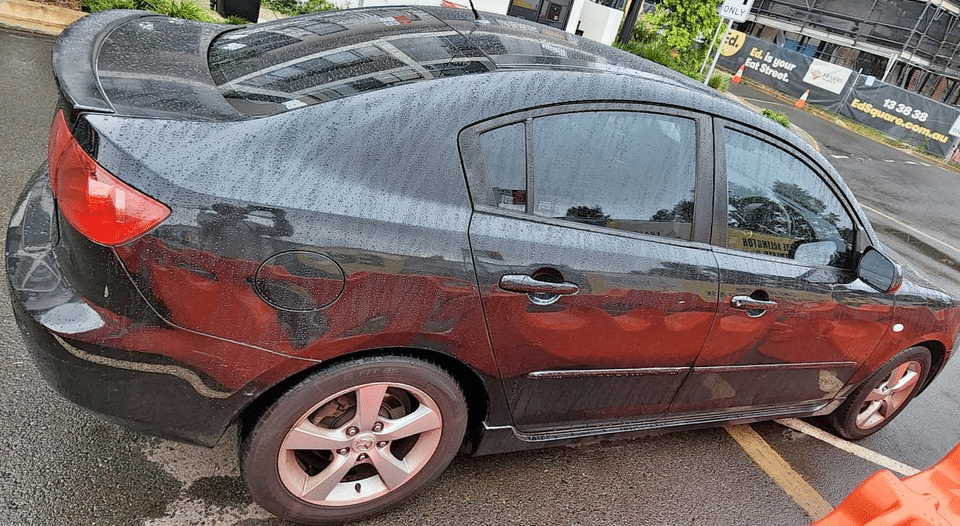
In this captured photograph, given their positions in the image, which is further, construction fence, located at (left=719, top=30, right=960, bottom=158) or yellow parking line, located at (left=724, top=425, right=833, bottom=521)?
construction fence, located at (left=719, top=30, right=960, bottom=158)

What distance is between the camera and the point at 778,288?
2619mm

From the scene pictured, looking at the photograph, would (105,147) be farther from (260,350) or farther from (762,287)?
(762,287)

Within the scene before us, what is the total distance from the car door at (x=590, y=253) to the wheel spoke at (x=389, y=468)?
17.5 inches

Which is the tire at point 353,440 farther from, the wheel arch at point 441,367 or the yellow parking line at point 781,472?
the yellow parking line at point 781,472

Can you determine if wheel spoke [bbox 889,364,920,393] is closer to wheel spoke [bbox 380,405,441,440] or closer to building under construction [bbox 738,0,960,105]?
wheel spoke [bbox 380,405,441,440]

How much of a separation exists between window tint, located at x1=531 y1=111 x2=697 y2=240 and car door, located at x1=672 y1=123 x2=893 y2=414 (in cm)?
19

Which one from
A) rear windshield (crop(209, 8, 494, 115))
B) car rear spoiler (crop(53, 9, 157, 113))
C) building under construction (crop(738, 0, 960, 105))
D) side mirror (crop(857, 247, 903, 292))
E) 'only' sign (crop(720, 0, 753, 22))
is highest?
building under construction (crop(738, 0, 960, 105))

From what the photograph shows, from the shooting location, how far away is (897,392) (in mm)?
3592

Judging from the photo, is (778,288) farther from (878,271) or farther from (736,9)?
(736,9)

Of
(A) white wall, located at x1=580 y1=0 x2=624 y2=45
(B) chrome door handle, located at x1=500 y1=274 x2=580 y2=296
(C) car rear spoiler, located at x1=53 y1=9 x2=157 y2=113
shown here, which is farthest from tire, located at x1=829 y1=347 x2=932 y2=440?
(A) white wall, located at x1=580 y1=0 x2=624 y2=45

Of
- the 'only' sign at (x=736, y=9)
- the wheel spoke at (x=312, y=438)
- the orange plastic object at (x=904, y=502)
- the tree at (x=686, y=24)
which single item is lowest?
the wheel spoke at (x=312, y=438)

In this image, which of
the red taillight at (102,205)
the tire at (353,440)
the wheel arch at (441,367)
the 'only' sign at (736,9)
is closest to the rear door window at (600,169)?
the wheel arch at (441,367)

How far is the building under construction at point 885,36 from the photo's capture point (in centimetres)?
3086

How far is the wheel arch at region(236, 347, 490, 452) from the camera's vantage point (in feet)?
6.31
